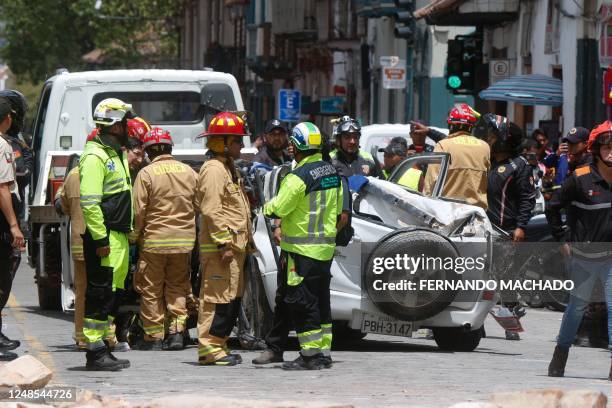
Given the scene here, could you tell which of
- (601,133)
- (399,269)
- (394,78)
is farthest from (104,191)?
(394,78)

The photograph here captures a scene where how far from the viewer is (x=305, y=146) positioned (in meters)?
12.6

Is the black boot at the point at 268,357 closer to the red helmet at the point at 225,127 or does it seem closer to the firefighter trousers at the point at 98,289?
the firefighter trousers at the point at 98,289

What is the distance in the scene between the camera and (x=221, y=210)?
1291cm

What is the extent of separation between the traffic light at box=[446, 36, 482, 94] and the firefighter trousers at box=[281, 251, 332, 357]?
18.6 metres

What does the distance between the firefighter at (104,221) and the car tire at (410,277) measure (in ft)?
6.44

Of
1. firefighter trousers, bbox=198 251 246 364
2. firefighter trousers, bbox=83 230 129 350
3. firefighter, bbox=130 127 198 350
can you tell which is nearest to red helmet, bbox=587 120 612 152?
firefighter trousers, bbox=198 251 246 364

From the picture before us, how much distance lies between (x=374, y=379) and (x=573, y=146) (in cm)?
571

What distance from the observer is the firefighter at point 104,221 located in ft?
40.4

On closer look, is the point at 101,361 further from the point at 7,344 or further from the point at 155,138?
the point at 155,138

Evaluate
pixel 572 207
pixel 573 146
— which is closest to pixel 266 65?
pixel 573 146

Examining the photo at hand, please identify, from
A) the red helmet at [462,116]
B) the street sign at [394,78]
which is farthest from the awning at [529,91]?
the red helmet at [462,116]

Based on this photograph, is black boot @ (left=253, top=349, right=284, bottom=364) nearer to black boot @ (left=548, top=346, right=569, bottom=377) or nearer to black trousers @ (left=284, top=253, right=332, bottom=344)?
black trousers @ (left=284, top=253, right=332, bottom=344)

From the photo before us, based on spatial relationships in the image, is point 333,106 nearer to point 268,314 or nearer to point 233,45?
point 233,45

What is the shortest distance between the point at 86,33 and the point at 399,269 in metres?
75.4
